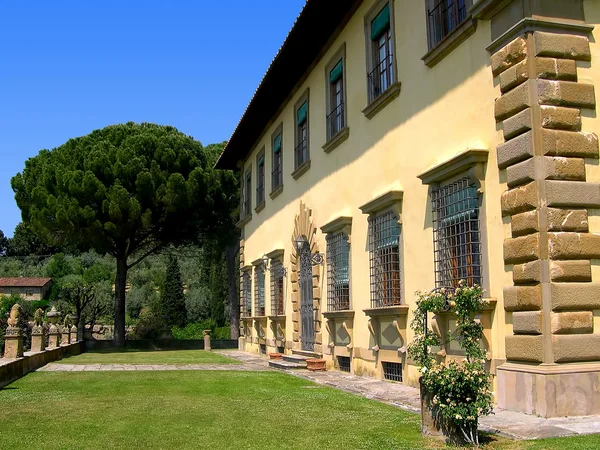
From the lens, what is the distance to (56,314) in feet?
79.2

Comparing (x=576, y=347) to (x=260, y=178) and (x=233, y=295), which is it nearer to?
(x=260, y=178)

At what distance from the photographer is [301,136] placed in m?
17.7

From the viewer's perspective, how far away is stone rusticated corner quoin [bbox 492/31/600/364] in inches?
277

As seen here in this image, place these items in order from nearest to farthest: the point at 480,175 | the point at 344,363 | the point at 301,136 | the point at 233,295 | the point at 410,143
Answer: the point at 480,175, the point at 410,143, the point at 344,363, the point at 301,136, the point at 233,295

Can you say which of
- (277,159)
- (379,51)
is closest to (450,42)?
(379,51)

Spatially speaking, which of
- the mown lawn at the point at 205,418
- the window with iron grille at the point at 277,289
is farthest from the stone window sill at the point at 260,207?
the mown lawn at the point at 205,418

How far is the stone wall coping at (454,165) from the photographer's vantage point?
8.22 metres

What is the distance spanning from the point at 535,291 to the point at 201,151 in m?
25.6

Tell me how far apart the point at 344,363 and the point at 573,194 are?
7762mm

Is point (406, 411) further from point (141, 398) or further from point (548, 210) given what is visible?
point (141, 398)

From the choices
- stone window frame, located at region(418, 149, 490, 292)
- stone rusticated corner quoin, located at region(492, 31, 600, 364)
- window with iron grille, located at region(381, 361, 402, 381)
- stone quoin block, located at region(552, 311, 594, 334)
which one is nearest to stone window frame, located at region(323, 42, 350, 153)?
window with iron grille, located at region(381, 361, 402, 381)

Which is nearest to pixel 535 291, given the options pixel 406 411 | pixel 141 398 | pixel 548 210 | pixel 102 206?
pixel 548 210

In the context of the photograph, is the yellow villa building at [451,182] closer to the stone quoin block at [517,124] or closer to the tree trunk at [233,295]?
the stone quoin block at [517,124]

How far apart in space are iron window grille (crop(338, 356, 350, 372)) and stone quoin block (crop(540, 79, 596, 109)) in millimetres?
7688
